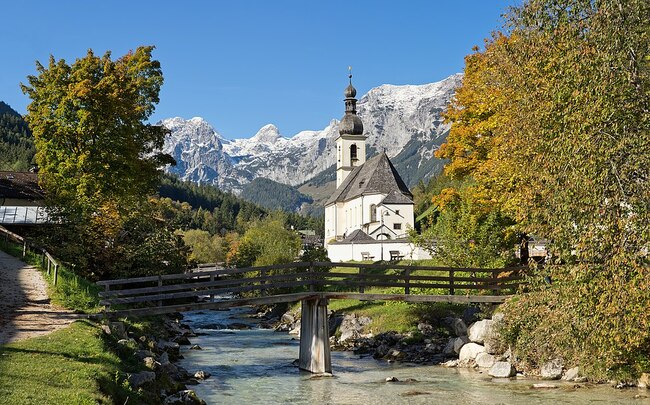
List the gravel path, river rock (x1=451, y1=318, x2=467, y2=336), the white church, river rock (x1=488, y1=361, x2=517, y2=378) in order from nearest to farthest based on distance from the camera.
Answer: the gravel path, river rock (x1=488, y1=361, x2=517, y2=378), river rock (x1=451, y1=318, x2=467, y2=336), the white church

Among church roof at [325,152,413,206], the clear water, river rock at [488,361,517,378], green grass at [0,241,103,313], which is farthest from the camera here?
church roof at [325,152,413,206]

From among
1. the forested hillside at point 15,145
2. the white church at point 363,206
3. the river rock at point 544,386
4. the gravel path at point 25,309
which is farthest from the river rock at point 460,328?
the forested hillside at point 15,145

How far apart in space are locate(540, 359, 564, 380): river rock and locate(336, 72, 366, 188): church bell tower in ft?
300

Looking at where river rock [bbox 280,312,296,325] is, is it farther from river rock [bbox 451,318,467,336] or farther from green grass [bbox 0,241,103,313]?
green grass [bbox 0,241,103,313]

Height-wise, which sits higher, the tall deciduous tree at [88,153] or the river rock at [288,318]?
the tall deciduous tree at [88,153]

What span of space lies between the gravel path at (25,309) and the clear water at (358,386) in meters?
5.39

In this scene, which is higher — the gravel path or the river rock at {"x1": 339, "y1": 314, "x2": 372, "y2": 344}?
the gravel path

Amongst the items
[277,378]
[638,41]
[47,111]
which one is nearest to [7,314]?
[277,378]

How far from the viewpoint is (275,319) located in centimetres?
5244

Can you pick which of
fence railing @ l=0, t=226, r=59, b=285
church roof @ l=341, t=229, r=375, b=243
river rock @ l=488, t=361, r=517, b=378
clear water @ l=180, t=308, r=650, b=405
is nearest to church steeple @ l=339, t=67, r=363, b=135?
church roof @ l=341, t=229, r=375, b=243

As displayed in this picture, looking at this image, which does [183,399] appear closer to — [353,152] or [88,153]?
[88,153]

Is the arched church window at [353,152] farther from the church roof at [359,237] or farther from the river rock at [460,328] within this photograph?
the river rock at [460,328]

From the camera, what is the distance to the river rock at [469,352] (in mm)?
27906

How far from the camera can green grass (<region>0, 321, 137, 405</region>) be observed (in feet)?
39.7
